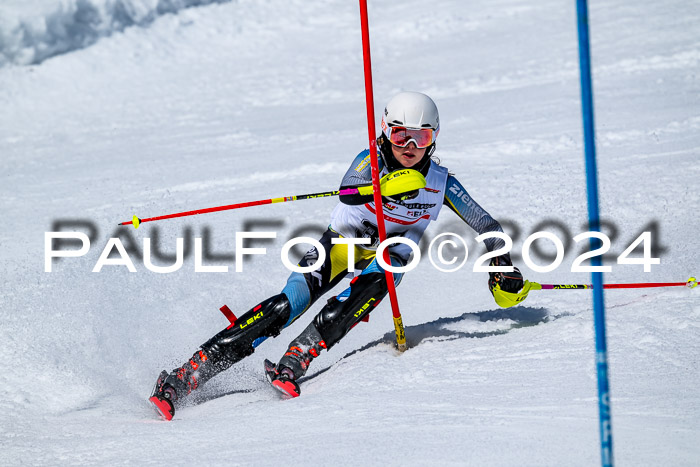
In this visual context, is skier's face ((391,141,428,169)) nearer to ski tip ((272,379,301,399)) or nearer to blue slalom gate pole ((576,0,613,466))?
ski tip ((272,379,301,399))

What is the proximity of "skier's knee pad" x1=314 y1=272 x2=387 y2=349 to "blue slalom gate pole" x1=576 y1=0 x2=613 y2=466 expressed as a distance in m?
1.83

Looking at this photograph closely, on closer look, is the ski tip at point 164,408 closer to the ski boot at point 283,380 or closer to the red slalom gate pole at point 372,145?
the ski boot at point 283,380

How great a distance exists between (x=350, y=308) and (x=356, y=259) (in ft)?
1.39

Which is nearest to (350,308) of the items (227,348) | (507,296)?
(227,348)

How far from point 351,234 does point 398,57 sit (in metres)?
9.09

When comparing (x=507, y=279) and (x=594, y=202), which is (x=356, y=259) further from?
(x=594, y=202)

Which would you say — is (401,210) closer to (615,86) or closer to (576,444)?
(576,444)

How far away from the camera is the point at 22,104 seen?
11.5m

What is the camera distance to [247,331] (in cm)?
347

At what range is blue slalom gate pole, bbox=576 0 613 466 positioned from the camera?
162 cm

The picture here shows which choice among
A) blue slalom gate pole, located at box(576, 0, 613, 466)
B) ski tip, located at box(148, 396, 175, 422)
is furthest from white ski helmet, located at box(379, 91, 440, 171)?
blue slalom gate pole, located at box(576, 0, 613, 466)

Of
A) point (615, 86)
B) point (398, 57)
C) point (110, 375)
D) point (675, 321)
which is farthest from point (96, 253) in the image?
point (398, 57)

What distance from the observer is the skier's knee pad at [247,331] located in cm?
347

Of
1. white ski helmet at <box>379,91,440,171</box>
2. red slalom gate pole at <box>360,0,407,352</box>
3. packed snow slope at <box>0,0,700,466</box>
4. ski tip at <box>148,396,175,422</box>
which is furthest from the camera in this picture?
white ski helmet at <box>379,91,440,171</box>
